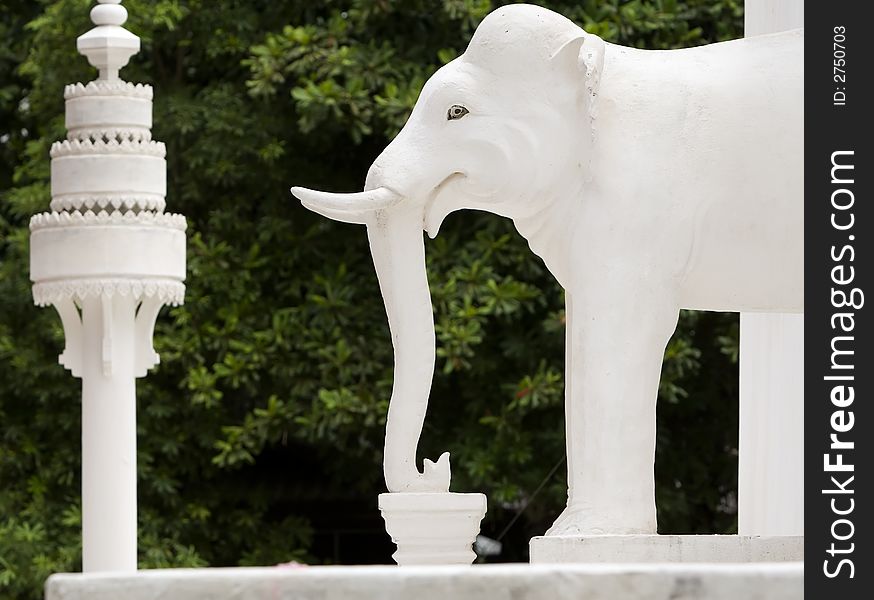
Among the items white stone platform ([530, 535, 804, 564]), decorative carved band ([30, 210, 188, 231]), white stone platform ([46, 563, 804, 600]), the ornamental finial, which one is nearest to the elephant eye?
white stone platform ([530, 535, 804, 564])

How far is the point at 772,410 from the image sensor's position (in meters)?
5.21

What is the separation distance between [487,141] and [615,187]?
298 mm

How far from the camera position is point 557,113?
13.7 ft

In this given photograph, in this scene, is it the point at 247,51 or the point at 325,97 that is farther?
the point at 247,51

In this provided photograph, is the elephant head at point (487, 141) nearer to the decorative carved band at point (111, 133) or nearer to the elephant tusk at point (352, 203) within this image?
the elephant tusk at point (352, 203)

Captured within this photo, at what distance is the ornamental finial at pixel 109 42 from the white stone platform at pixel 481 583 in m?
7.03

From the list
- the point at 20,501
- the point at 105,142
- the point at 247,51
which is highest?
the point at 247,51

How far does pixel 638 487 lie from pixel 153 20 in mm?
8085

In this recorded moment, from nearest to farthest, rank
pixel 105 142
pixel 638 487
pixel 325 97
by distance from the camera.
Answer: pixel 638 487 < pixel 105 142 < pixel 325 97

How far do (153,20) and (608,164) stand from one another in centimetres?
792
